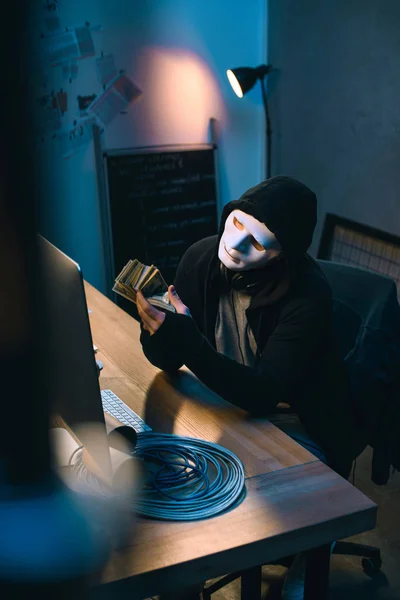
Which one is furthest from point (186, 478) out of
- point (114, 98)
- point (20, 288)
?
point (114, 98)

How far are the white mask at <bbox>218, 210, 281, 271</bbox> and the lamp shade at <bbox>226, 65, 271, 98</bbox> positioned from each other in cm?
164

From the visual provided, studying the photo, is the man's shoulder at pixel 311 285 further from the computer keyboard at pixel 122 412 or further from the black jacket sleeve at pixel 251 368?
the computer keyboard at pixel 122 412

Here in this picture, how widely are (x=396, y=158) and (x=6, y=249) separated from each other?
8.50ft

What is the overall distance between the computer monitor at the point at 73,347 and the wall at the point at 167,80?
6.78 feet

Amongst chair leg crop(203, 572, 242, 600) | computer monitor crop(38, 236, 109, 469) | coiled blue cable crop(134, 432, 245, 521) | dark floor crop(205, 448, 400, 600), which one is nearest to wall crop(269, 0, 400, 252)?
dark floor crop(205, 448, 400, 600)

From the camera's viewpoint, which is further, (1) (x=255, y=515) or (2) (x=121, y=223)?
(2) (x=121, y=223)

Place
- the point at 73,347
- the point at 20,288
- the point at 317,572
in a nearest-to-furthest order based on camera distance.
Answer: the point at 20,288 < the point at 73,347 < the point at 317,572

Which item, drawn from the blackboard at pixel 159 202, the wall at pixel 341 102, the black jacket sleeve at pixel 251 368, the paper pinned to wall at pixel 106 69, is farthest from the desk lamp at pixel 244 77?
the black jacket sleeve at pixel 251 368

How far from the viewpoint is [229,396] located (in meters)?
1.44

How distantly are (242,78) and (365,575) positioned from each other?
7.01 feet

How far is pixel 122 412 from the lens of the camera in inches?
56.8

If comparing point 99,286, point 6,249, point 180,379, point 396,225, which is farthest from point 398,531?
point 6,249

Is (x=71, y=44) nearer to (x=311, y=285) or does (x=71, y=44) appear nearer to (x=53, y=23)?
(x=53, y=23)

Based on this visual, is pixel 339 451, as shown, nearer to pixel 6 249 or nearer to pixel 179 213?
pixel 6 249
